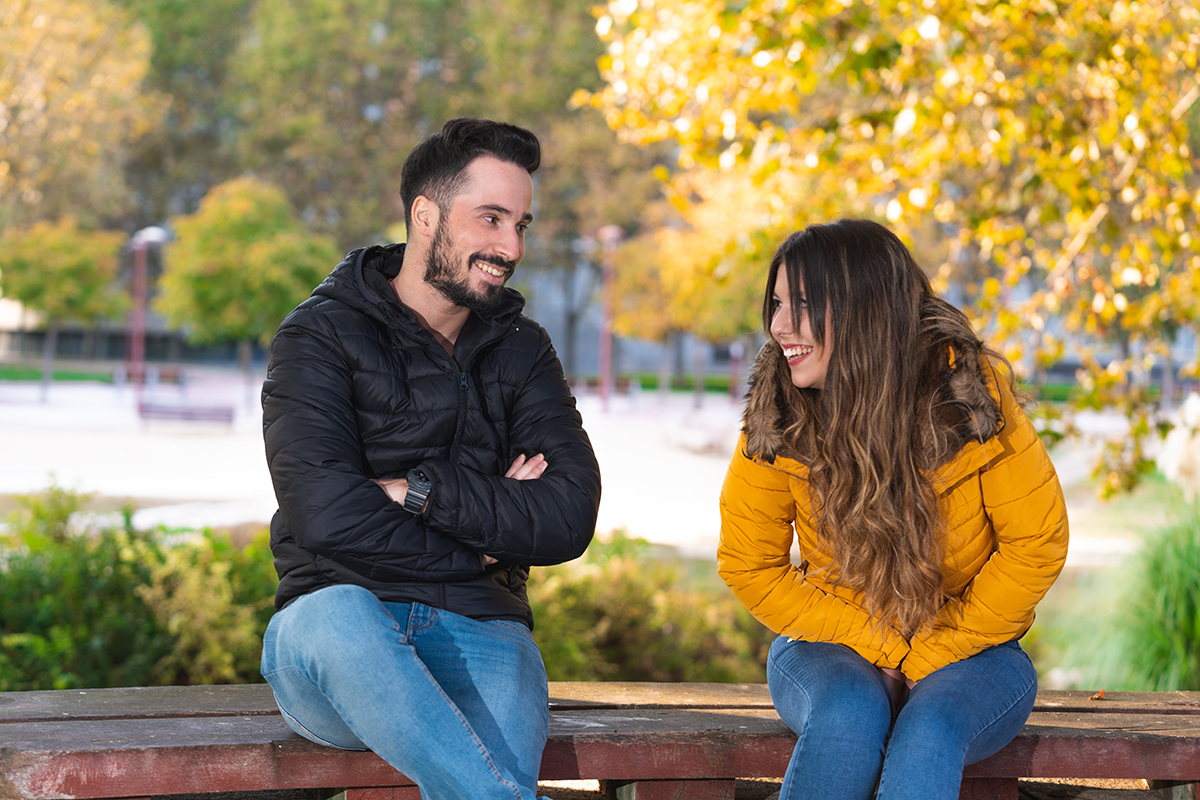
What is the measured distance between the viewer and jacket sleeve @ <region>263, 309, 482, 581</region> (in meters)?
2.19

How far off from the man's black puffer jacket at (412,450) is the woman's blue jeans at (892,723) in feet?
1.94

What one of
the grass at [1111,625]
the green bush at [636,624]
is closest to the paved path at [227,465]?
the grass at [1111,625]

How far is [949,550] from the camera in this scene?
2.27 meters

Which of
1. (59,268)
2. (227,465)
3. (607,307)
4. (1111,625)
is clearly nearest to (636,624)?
(1111,625)

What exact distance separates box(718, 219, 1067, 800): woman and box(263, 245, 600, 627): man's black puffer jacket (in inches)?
17.7

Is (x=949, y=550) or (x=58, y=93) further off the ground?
(x=58, y=93)

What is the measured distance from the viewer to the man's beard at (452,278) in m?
2.45

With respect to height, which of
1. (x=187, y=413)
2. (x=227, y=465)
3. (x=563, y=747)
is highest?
(x=563, y=747)

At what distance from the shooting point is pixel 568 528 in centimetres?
233

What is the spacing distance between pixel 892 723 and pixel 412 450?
118 cm

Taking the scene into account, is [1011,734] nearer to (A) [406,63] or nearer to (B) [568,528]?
(B) [568,528]

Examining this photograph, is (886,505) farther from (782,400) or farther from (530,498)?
(530,498)

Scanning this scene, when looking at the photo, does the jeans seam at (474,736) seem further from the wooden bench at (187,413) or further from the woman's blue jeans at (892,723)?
the wooden bench at (187,413)

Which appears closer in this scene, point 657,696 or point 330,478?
point 330,478
